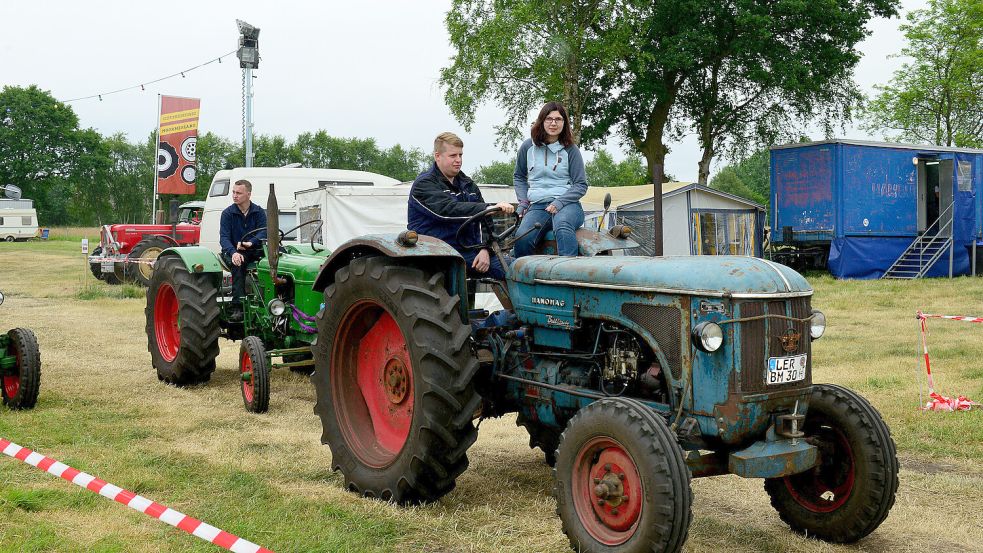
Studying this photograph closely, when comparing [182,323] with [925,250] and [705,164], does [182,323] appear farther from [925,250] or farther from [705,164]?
[705,164]

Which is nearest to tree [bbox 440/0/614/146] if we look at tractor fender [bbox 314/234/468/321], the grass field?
the grass field

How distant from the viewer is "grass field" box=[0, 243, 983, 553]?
3830 mm

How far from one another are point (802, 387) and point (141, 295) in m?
16.1

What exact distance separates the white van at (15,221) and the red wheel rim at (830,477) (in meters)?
51.1

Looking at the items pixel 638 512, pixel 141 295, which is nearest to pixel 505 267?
pixel 638 512

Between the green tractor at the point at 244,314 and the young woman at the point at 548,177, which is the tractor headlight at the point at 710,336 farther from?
the green tractor at the point at 244,314

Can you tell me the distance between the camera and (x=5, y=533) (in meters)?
3.78

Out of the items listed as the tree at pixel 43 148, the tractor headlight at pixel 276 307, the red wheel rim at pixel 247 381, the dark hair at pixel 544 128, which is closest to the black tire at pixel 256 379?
the red wheel rim at pixel 247 381

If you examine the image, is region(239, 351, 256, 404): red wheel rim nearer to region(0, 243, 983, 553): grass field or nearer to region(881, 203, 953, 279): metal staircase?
region(0, 243, 983, 553): grass field

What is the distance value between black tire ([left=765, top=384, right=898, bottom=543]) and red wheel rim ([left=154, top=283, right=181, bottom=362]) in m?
6.20

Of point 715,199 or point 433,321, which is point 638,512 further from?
point 715,199

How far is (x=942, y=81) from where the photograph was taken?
97.7 feet

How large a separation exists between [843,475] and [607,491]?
3.73 feet

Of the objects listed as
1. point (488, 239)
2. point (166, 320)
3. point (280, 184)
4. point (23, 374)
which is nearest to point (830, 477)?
point (488, 239)
